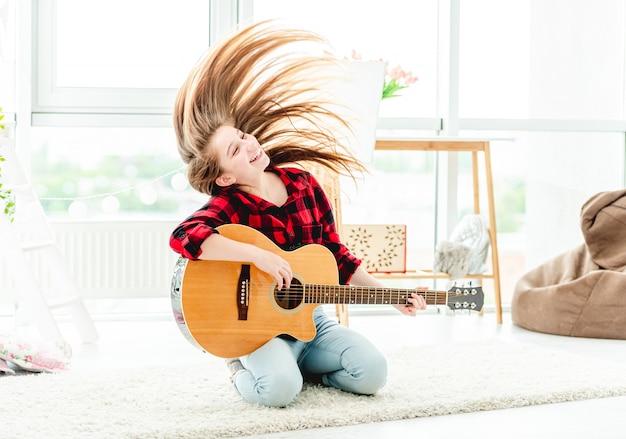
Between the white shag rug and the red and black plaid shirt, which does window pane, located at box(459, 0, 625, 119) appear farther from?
the red and black plaid shirt

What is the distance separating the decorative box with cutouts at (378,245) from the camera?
3363 mm

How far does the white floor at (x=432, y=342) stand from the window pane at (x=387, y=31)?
1.00 meters

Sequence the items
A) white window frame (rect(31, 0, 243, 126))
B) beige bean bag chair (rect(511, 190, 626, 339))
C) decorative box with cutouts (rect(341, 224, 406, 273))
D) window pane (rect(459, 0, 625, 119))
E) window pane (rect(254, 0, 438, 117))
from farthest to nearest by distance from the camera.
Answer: window pane (rect(459, 0, 625, 119)) → window pane (rect(254, 0, 438, 117)) → white window frame (rect(31, 0, 243, 126)) → decorative box with cutouts (rect(341, 224, 406, 273)) → beige bean bag chair (rect(511, 190, 626, 339))

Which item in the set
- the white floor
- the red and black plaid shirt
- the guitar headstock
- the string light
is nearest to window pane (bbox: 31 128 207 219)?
the string light

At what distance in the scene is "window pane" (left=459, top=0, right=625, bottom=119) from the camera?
386 cm

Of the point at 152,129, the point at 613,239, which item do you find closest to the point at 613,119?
the point at 613,239

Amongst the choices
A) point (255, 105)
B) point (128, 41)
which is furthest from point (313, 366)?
point (128, 41)

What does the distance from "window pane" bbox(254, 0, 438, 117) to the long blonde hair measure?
1307 millimetres

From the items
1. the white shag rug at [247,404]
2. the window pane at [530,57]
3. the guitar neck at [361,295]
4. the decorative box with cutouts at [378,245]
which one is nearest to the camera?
the white shag rug at [247,404]

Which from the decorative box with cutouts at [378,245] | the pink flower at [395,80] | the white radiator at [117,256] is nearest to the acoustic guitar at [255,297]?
the decorative box with cutouts at [378,245]

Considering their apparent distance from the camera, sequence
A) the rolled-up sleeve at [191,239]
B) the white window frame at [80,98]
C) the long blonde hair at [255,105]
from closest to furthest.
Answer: the rolled-up sleeve at [191,239], the long blonde hair at [255,105], the white window frame at [80,98]

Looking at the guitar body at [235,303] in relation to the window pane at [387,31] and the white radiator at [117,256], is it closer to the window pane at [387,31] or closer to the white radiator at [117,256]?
the white radiator at [117,256]

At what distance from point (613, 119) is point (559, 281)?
1.05 m

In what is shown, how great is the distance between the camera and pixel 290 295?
2021mm
